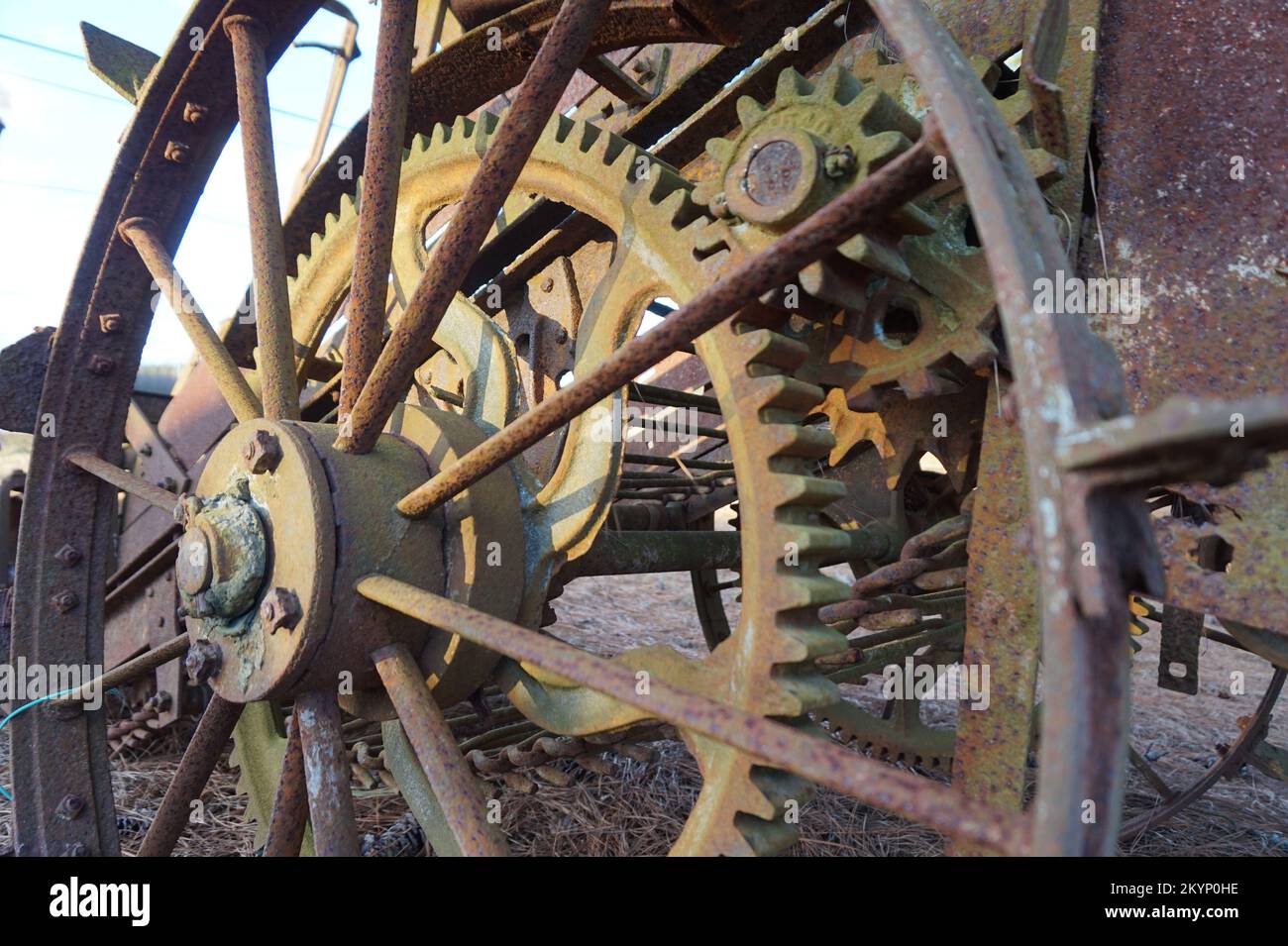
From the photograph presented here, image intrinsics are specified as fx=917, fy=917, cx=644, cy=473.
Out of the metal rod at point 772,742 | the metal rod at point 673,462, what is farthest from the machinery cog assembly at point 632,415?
the metal rod at point 673,462

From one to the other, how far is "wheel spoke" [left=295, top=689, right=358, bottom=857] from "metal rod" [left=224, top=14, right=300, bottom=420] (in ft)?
1.90

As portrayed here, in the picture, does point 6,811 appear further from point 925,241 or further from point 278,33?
point 925,241

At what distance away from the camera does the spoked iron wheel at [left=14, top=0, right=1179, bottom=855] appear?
78 centimetres

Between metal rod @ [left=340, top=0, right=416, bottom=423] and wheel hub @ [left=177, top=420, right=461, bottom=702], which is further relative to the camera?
metal rod @ [left=340, top=0, right=416, bottom=423]

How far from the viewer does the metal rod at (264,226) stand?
185cm

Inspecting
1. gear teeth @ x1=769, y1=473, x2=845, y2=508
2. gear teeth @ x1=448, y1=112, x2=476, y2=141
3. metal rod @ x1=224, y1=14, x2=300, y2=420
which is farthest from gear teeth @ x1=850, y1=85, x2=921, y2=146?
metal rod @ x1=224, y1=14, x2=300, y2=420

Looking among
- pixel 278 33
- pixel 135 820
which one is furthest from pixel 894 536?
pixel 135 820

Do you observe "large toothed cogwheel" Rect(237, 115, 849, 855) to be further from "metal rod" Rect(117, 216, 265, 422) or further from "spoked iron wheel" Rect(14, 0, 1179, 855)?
"metal rod" Rect(117, 216, 265, 422)

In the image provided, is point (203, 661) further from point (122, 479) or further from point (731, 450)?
point (731, 450)

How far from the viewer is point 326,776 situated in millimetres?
1558

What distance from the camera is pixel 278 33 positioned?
2.05m

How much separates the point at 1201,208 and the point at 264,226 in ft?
5.73

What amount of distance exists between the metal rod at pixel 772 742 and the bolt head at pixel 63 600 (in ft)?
4.85

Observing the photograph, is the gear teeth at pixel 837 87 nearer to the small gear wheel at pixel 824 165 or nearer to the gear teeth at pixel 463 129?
the small gear wheel at pixel 824 165
